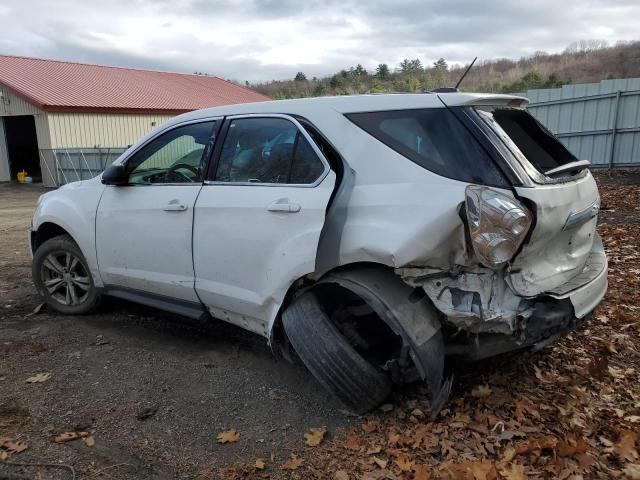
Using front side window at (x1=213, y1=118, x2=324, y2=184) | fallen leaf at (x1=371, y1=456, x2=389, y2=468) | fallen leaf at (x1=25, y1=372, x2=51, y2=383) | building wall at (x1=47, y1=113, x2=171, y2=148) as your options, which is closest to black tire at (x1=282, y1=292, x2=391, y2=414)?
fallen leaf at (x1=371, y1=456, x2=389, y2=468)

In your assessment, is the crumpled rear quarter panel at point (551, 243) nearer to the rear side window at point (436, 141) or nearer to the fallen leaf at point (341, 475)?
the rear side window at point (436, 141)

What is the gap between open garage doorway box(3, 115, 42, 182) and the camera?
2370 cm

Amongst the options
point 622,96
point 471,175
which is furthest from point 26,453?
point 622,96

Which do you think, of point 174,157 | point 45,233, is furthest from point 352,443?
point 45,233

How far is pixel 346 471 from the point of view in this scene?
2.72 m

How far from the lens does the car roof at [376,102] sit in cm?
302

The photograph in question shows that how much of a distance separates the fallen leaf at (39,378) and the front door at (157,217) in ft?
2.93

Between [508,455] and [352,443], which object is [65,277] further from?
[508,455]

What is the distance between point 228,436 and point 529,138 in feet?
8.18

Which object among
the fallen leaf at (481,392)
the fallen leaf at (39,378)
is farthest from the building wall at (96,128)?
the fallen leaf at (481,392)

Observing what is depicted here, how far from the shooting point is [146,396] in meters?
3.52

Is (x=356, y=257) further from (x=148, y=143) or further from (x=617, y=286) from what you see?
(x=617, y=286)

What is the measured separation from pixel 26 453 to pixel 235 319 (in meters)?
1.44

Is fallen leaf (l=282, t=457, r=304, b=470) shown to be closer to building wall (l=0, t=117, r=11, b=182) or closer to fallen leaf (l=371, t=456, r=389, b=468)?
fallen leaf (l=371, t=456, r=389, b=468)
